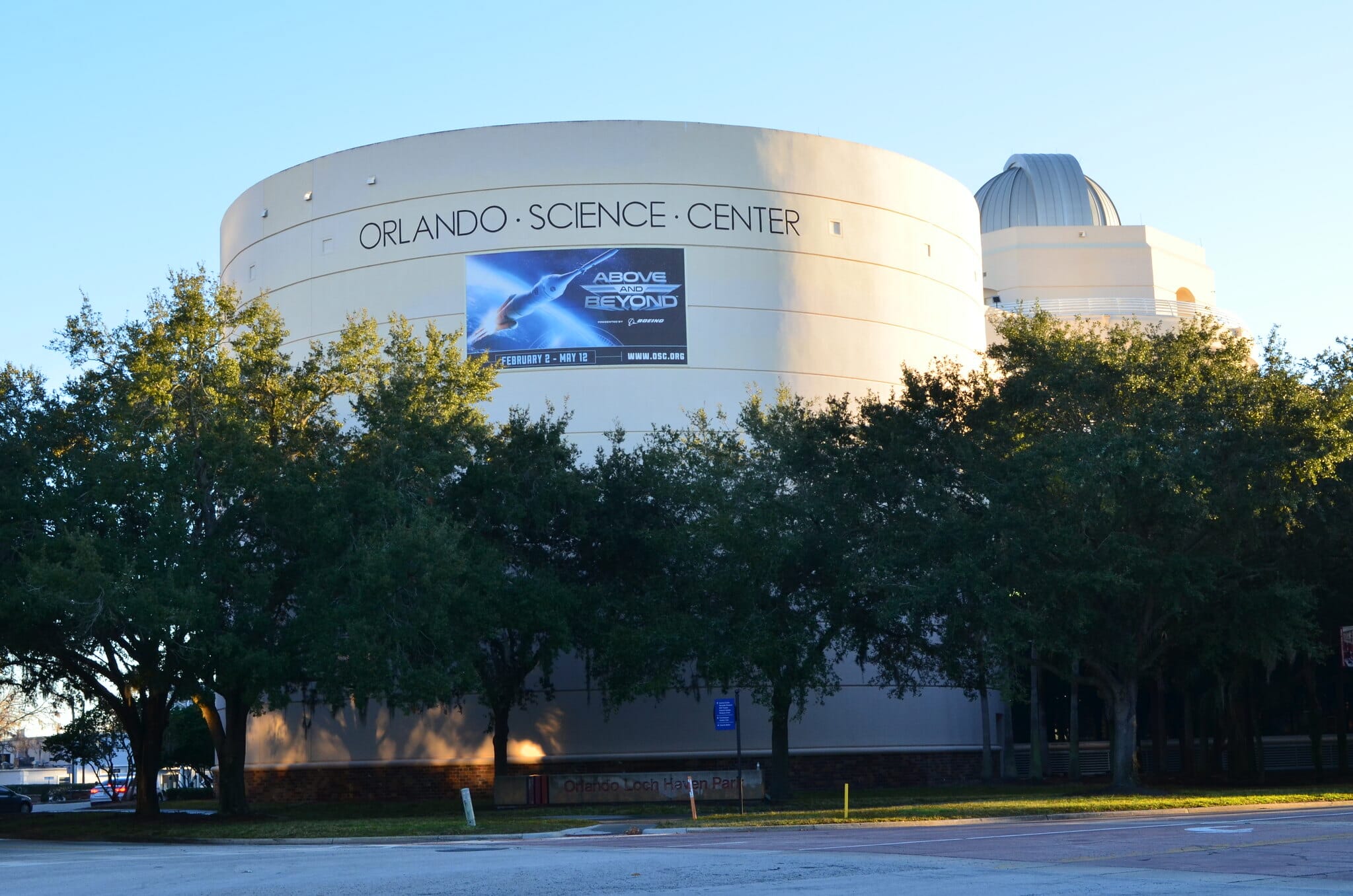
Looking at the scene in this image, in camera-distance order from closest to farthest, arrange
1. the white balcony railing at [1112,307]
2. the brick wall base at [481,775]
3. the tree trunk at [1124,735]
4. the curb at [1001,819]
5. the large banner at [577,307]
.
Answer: the curb at [1001,819]
the tree trunk at [1124,735]
the brick wall base at [481,775]
the large banner at [577,307]
the white balcony railing at [1112,307]

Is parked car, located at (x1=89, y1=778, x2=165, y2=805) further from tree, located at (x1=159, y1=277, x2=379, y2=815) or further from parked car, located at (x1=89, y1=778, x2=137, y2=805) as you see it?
tree, located at (x1=159, y1=277, x2=379, y2=815)

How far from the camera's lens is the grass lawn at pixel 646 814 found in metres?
29.8

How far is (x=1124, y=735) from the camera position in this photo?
3847cm

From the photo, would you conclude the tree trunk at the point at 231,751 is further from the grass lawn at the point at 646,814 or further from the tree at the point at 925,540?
the tree at the point at 925,540

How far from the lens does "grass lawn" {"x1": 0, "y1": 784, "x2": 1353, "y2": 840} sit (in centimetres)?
2981

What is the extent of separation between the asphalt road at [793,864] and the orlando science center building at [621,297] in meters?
24.5

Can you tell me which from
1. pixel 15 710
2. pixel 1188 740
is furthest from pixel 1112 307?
pixel 15 710

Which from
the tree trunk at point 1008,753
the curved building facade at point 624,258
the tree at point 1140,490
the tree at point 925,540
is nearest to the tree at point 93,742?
the curved building facade at point 624,258

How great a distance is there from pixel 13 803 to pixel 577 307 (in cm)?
3141

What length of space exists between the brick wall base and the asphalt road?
23830 millimetres

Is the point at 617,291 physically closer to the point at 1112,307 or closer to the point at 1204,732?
the point at 1204,732

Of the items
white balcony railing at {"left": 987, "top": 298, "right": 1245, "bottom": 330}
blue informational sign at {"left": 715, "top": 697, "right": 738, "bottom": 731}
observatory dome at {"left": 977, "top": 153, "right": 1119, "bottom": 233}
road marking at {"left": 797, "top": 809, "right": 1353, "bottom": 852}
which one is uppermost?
observatory dome at {"left": 977, "top": 153, "right": 1119, "bottom": 233}

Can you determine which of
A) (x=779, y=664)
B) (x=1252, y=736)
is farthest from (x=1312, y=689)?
(x=779, y=664)

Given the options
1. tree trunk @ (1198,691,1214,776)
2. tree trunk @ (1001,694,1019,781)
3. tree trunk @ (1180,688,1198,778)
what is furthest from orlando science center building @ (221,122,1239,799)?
tree trunk @ (1198,691,1214,776)
